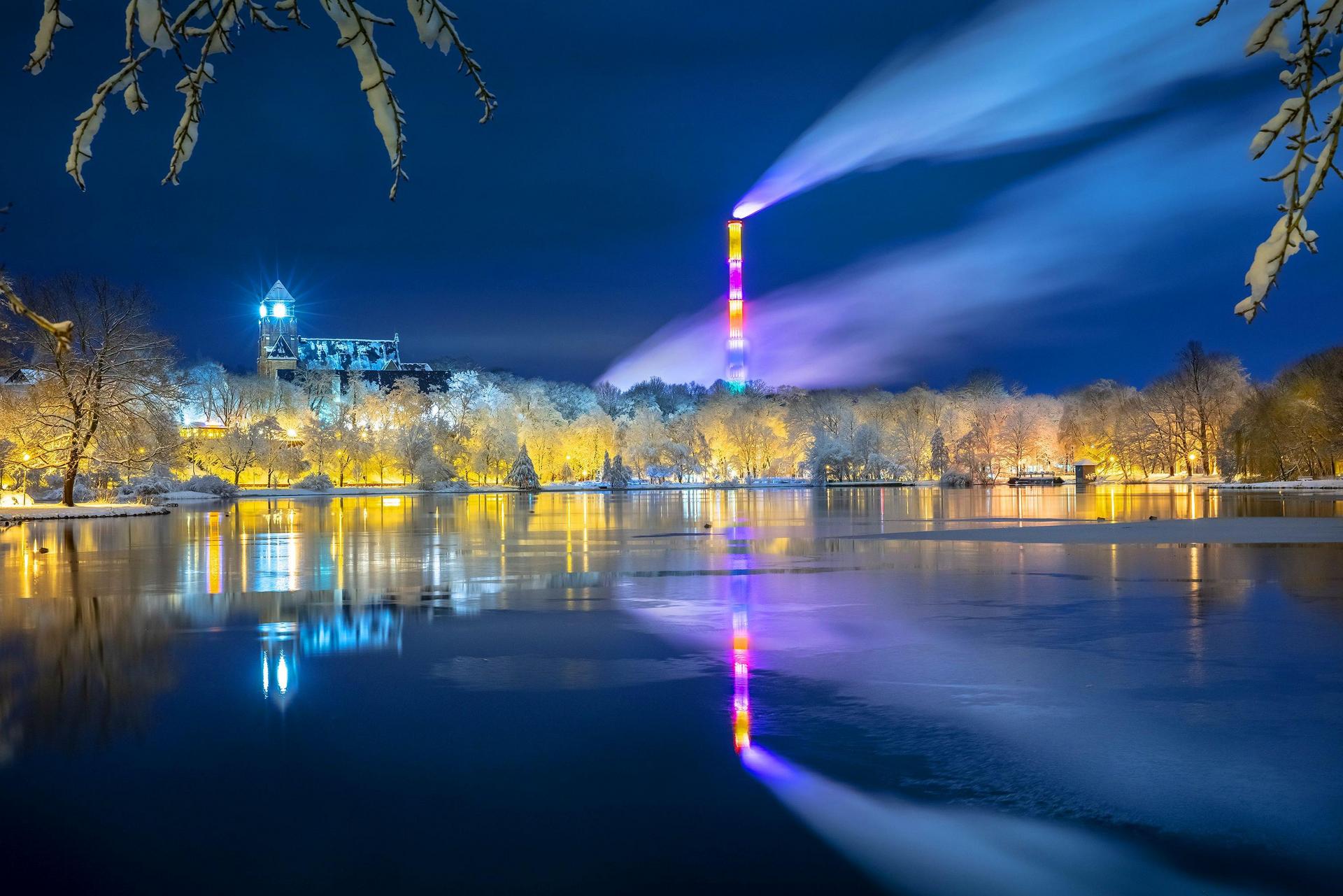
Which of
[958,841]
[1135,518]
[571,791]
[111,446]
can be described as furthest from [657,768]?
[111,446]

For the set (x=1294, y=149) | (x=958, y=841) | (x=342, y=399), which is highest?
(x=342, y=399)

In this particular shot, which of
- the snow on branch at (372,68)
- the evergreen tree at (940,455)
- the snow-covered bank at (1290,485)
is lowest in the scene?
the snow-covered bank at (1290,485)

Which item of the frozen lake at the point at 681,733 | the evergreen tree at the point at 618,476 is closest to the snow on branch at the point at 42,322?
the frozen lake at the point at 681,733

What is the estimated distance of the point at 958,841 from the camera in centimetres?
599

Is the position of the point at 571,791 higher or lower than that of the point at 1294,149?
lower

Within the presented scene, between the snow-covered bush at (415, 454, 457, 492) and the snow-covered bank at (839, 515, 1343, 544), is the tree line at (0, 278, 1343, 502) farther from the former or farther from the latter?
the snow-covered bank at (839, 515, 1343, 544)

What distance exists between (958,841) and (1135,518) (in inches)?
1380

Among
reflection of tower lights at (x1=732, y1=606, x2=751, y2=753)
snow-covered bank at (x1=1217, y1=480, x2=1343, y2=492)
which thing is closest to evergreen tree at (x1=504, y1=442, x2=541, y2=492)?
snow-covered bank at (x1=1217, y1=480, x2=1343, y2=492)

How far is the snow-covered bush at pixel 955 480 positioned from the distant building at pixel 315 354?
220 feet

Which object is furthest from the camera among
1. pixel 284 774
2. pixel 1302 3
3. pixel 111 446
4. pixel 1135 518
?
pixel 111 446

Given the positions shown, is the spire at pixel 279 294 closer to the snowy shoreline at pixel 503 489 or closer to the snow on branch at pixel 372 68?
the snowy shoreline at pixel 503 489

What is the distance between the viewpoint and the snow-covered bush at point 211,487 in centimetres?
7531

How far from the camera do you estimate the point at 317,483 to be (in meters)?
85.3

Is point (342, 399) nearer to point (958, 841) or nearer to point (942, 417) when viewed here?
point (942, 417)
